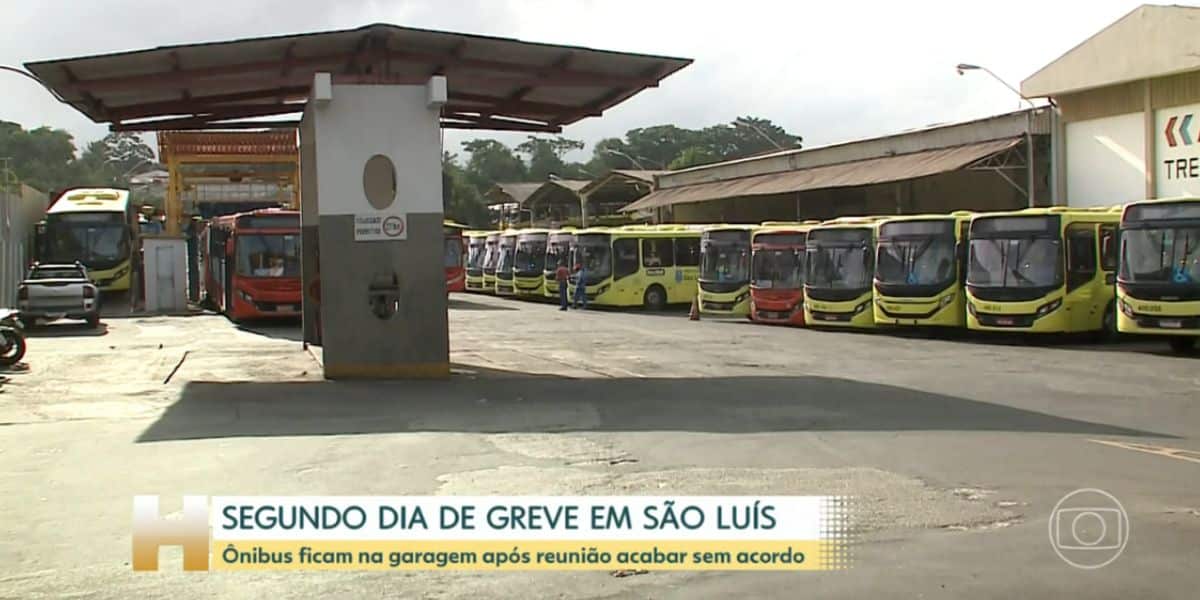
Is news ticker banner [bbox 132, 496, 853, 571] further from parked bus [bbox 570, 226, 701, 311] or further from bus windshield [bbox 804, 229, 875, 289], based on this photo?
parked bus [bbox 570, 226, 701, 311]

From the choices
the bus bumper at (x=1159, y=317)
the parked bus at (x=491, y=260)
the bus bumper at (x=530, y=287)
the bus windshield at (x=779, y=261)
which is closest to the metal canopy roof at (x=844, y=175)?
the bus windshield at (x=779, y=261)

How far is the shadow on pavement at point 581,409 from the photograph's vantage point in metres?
12.3

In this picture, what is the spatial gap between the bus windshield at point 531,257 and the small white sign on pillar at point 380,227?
2899 centimetres

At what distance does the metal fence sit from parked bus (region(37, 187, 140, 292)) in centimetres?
79

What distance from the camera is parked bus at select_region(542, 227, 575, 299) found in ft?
140

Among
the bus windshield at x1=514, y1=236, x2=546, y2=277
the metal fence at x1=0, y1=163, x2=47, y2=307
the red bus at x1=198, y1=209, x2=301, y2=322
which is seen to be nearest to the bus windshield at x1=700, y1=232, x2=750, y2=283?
the red bus at x1=198, y1=209, x2=301, y2=322

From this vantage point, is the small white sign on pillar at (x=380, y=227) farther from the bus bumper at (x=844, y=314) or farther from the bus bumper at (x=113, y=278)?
the bus bumper at (x=113, y=278)

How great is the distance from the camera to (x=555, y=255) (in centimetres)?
4391

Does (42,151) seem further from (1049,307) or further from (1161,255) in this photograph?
(1161,255)

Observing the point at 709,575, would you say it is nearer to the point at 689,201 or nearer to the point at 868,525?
the point at 868,525

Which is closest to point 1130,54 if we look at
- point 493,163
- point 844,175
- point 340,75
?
point 844,175

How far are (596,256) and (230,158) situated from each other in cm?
1212

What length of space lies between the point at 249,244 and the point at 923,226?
1523cm

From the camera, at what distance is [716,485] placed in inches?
362
